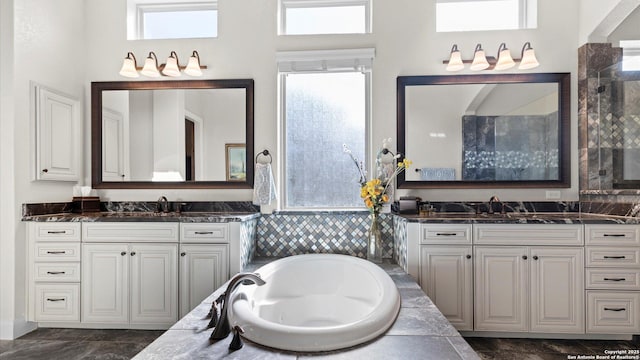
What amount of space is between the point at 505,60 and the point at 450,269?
1757mm

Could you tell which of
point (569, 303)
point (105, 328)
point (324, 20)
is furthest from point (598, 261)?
point (105, 328)

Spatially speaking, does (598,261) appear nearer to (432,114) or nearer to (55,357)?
(432,114)

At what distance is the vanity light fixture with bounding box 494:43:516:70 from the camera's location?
2.68 metres

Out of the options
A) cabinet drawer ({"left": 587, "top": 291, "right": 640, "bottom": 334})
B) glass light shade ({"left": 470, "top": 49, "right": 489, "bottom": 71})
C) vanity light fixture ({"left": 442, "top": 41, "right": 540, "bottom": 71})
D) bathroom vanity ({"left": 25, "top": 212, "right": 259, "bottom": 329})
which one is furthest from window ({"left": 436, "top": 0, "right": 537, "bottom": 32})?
bathroom vanity ({"left": 25, "top": 212, "right": 259, "bottom": 329})

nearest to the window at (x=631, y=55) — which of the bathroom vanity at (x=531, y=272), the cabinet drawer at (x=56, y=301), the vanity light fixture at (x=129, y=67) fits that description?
the bathroom vanity at (x=531, y=272)

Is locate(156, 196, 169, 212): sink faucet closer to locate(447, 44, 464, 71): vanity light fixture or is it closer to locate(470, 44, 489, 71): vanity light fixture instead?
locate(447, 44, 464, 71): vanity light fixture

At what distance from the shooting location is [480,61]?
2.71 meters

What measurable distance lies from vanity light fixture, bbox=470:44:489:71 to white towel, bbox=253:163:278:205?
1.94m

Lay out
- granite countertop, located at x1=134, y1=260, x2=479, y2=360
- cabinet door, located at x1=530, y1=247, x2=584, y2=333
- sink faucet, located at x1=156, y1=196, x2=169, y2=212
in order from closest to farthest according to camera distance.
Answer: granite countertop, located at x1=134, y1=260, x2=479, y2=360 → cabinet door, located at x1=530, y1=247, x2=584, y2=333 → sink faucet, located at x1=156, y1=196, x2=169, y2=212

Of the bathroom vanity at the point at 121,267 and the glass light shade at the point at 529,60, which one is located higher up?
the glass light shade at the point at 529,60

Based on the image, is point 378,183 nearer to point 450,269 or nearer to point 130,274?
point 450,269

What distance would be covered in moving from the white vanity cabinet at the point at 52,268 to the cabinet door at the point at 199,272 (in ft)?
2.71

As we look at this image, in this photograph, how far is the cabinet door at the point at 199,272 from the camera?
2449 mm

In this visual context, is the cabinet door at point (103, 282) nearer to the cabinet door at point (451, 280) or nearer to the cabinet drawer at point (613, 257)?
the cabinet door at point (451, 280)
